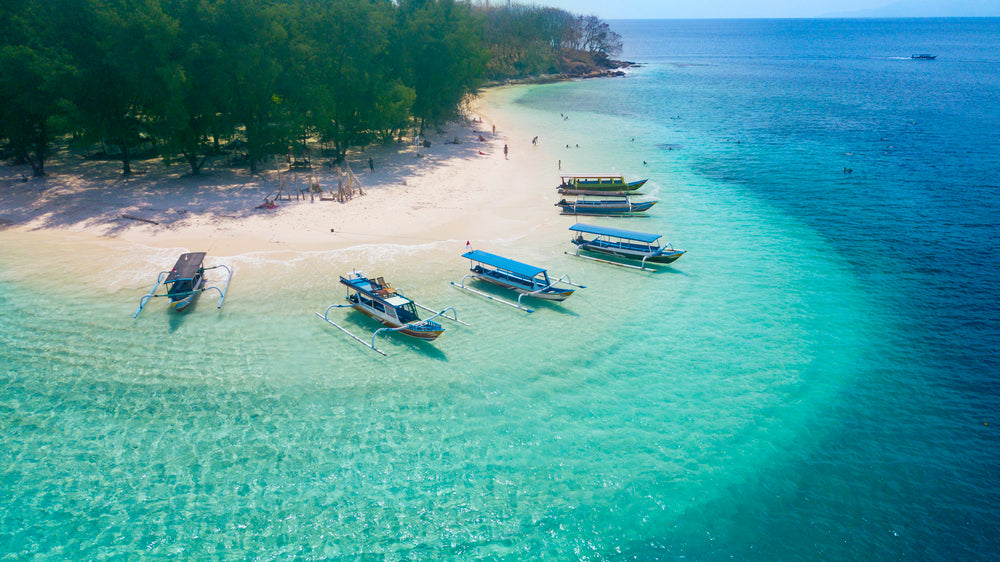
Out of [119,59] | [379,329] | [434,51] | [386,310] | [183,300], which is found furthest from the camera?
[434,51]

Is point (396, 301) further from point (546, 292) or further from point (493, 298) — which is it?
point (546, 292)

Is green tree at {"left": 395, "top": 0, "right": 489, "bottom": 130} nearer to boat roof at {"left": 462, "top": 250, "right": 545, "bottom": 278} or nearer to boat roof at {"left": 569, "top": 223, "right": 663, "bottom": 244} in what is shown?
boat roof at {"left": 569, "top": 223, "right": 663, "bottom": 244}

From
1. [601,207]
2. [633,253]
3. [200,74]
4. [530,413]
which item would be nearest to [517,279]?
[633,253]

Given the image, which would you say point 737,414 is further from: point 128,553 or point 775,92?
point 775,92

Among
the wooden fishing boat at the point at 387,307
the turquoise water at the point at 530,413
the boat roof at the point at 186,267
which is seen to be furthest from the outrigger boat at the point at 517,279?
the boat roof at the point at 186,267

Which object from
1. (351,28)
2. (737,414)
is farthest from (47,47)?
(737,414)

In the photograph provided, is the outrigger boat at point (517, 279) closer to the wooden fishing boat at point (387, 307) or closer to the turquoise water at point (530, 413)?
the turquoise water at point (530, 413)
